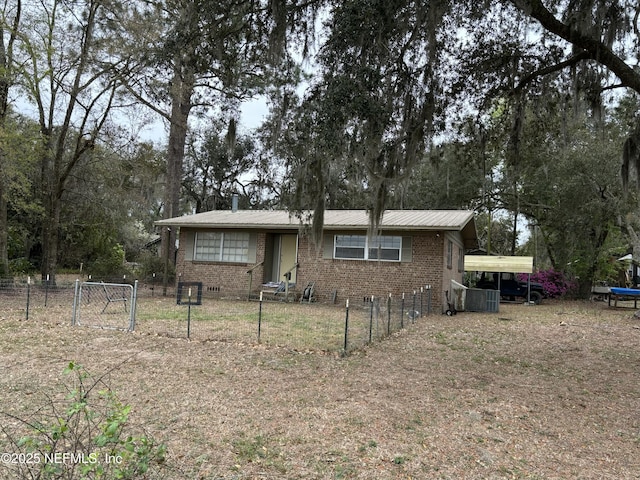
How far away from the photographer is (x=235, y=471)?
3391 millimetres

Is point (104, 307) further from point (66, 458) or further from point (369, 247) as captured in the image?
point (66, 458)

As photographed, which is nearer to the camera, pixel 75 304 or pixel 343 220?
pixel 75 304

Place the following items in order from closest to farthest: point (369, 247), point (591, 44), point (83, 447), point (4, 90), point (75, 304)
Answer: point (83, 447), point (591, 44), point (75, 304), point (4, 90), point (369, 247)

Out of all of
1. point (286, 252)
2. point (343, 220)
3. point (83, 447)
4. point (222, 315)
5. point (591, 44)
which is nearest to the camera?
point (83, 447)

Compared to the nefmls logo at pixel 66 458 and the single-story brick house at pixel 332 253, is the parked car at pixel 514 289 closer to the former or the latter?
the single-story brick house at pixel 332 253

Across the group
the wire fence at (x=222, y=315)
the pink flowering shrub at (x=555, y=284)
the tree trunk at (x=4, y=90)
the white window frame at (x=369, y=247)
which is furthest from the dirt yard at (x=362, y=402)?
the pink flowering shrub at (x=555, y=284)

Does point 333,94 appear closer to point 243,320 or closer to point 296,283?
point 243,320

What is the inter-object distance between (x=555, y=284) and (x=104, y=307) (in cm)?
A: 2065

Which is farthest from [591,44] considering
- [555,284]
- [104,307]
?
[555,284]

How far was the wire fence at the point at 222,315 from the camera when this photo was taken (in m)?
8.55

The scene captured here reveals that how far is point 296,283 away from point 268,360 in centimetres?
943

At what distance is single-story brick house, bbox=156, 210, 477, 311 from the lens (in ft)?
48.0

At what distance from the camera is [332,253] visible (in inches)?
623

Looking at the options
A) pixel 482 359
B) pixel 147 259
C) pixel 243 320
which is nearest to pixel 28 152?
pixel 147 259
